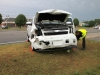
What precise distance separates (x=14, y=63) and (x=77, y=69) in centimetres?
217

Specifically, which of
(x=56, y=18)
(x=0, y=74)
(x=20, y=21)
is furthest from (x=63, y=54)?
(x=20, y=21)

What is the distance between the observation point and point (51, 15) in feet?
25.9

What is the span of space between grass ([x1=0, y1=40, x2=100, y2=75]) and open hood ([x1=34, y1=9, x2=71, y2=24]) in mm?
1695

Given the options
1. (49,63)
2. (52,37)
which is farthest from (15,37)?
(49,63)

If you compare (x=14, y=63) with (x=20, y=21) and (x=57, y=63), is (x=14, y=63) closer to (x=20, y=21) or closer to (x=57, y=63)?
(x=57, y=63)

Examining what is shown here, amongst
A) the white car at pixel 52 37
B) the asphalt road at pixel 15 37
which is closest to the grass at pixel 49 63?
the white car at pixel 52 37

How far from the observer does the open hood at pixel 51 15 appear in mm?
7212

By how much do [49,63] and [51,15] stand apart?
9.23 ft

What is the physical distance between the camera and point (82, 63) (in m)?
6.33

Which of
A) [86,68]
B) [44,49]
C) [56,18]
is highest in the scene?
[56,18]

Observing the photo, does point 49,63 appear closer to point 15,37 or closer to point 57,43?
point 57,43

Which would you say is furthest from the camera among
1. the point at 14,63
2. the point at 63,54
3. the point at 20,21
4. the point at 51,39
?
the point at 20,21

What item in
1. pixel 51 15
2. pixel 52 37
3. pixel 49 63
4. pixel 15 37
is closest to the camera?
pixel 49 63

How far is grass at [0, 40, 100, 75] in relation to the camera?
5187mm
